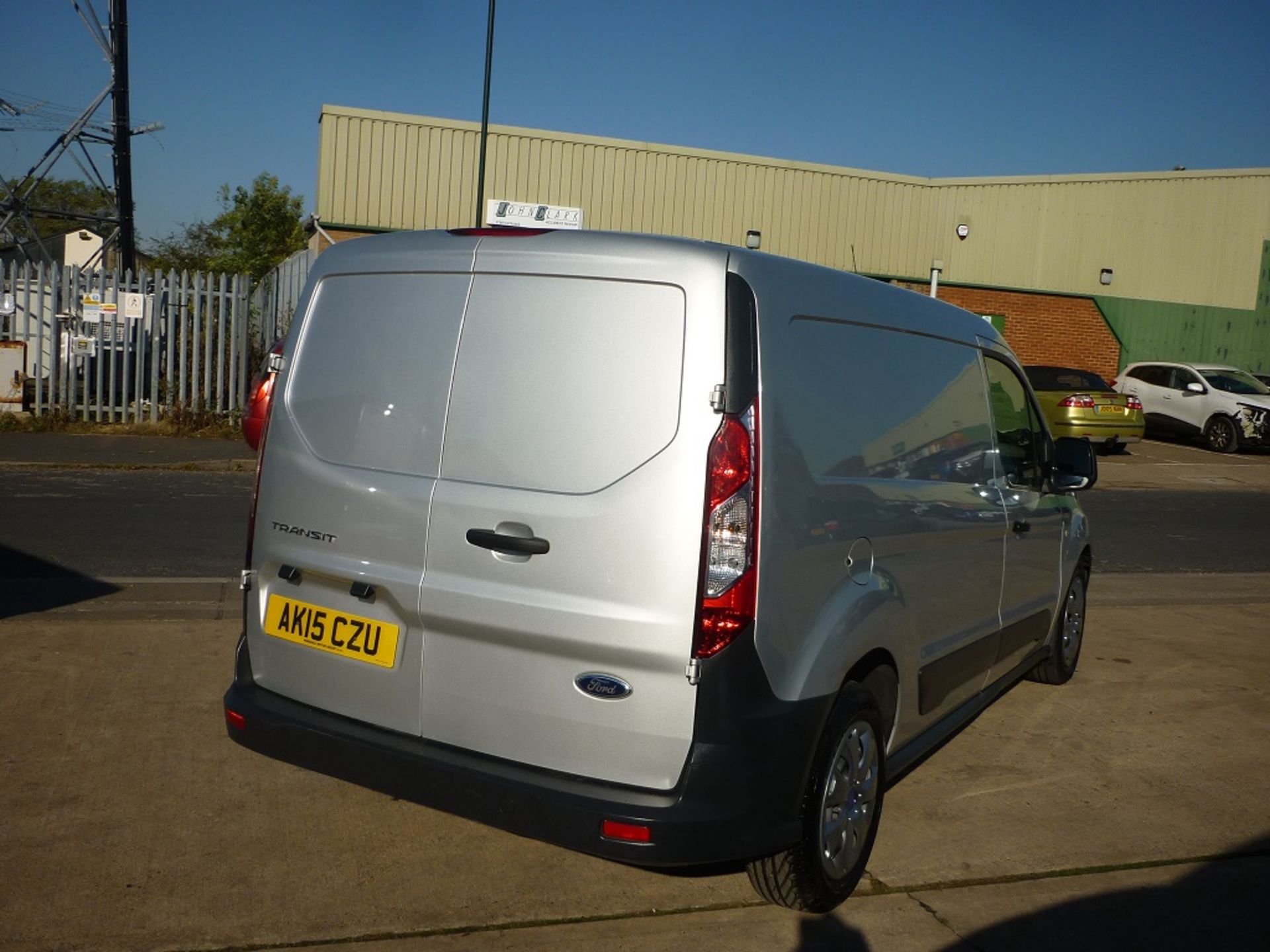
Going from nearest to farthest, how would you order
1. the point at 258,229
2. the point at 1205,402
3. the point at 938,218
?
the point at 1205,402 → the point at 938,218 → the point at 258,229

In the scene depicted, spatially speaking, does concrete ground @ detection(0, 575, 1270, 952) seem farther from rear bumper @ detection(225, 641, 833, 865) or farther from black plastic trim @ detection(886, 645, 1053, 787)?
rear bumper @ detection(225, 641, 833, 865)

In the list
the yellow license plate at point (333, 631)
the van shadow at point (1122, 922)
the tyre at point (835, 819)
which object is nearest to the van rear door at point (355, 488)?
the yellow license plate at point (333, 631)

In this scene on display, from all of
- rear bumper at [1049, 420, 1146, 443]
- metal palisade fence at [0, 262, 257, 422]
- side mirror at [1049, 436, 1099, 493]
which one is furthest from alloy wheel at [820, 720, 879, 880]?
rear bumper at [1049, 420, 1146, 443]

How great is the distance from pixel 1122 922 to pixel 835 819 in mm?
948

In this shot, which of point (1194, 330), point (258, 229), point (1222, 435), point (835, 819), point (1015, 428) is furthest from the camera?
point (258, 229)

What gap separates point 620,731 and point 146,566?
5.92 metres

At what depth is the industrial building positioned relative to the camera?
2498 cm

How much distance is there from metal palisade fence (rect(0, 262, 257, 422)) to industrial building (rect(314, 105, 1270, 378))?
711 centimetres

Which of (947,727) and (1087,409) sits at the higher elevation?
(1087,409)

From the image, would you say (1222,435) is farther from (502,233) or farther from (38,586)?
(502,233)

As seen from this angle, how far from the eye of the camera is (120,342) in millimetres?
17531

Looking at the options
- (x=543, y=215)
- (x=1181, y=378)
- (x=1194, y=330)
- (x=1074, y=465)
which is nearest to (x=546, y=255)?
(x=1074, y=465)

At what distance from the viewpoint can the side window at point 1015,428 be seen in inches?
202

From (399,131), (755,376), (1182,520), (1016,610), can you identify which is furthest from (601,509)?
(399,131)
